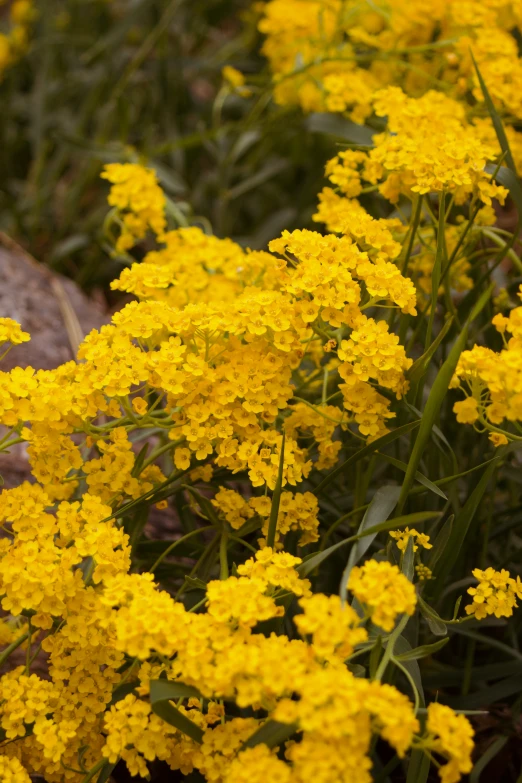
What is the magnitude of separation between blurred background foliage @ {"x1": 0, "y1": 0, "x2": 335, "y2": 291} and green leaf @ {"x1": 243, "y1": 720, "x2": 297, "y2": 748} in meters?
1.45

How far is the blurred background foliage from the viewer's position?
2193 mm

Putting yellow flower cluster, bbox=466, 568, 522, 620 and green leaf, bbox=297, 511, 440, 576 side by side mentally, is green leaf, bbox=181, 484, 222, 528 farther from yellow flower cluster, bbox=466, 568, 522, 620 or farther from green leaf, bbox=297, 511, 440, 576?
yellow flower cluster, bbox=466, 568, 522, 620

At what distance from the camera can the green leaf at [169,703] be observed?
867mm

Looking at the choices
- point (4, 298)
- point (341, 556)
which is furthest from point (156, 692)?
point (4, 298)

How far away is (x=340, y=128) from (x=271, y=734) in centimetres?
118

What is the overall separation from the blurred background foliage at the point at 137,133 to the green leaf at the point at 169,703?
1407 mm

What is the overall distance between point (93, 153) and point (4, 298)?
0.42m

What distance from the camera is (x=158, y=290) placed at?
1.38 m

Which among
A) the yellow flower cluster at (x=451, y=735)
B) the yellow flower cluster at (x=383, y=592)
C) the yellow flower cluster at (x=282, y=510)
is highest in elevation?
the yellow flower cluster at (x=383, y=592)

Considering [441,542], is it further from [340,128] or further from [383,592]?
[340,128]

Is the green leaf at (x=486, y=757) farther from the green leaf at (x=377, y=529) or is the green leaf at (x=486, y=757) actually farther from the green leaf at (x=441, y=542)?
the green leaf at (x=377, y=529)

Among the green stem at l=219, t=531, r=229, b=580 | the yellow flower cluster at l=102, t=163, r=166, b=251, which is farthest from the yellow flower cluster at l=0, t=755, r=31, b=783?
the yellow flower cluster at l=102, t=163, r=166, b=251

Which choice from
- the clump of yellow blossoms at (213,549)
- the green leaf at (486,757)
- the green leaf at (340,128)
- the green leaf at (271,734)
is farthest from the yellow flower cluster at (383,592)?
the green leaf at (340,128)

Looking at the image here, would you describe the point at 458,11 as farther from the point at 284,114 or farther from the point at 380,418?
the point at 380,418
